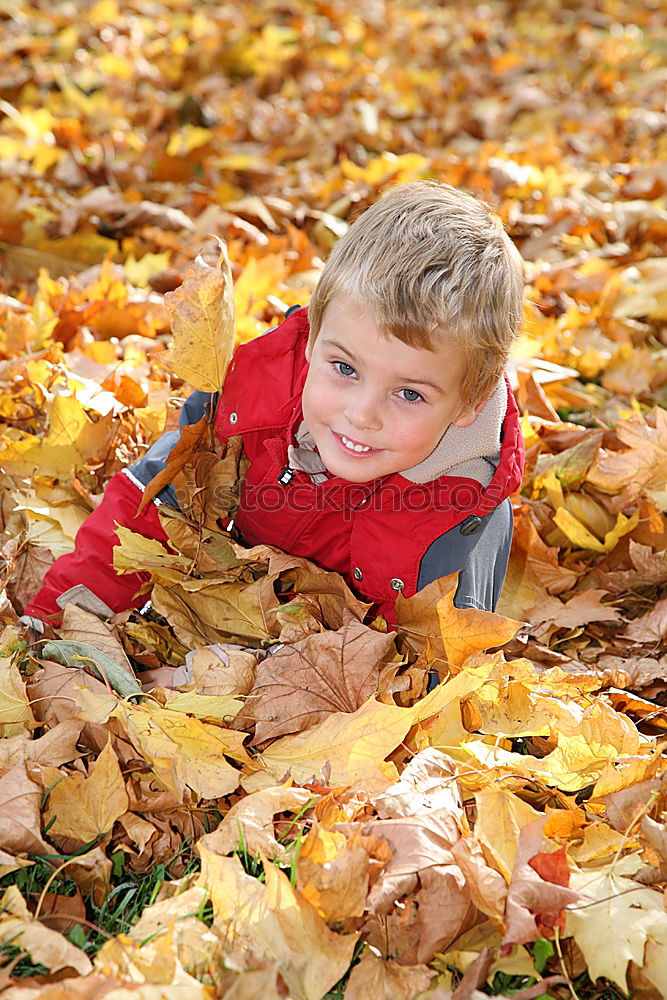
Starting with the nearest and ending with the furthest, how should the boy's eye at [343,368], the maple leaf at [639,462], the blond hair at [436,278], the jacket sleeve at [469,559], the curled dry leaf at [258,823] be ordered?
the curled dry leaf at [258,823] < the blond hair at [436,278] < the boy's eye at [343,368] < the jacket sleeve at [469,559] < the maple leaf at [639,462]

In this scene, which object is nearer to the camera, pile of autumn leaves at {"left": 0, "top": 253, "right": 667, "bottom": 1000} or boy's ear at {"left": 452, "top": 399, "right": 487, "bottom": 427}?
pile of autumn leaves at {"left": 0, "top": 253, "right": 667, "bottom": 1000}

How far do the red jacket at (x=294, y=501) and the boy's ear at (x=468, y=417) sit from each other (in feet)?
0.37

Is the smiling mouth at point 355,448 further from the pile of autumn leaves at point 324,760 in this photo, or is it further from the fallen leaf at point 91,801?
the fallen leaf at point 91,801

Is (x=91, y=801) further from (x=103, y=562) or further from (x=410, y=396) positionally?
(x=410, y=396)

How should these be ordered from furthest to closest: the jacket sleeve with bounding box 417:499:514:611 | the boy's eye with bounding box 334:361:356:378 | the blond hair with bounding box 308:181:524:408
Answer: the jacket sleeve with bounding box 417:499:514:611, the boy's eye with bounding box 334:361:356:378, the blond hair with bounding box 308:181:524:408

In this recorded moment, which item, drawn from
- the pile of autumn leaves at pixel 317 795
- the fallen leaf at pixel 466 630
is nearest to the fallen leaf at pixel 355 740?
the pile of autumn leaves at pixel 317 795

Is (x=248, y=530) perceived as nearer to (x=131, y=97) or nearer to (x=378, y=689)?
(x=378, y=689)

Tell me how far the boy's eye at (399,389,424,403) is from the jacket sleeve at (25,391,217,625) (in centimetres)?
47

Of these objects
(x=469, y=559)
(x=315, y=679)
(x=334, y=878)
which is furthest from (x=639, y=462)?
(x=334, y=878)

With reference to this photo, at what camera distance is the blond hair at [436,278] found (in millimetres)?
1864

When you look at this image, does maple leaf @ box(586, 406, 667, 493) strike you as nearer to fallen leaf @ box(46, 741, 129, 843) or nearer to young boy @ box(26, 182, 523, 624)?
young boy @ box(26, 182, 523, 624)

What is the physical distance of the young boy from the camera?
6.23 feet

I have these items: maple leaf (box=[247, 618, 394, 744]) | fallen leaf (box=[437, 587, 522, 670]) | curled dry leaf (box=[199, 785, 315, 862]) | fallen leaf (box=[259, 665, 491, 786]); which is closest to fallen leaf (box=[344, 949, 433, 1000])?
curled dry leaf (box=[199, 785, 315, 862])

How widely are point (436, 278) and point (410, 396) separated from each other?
24 centimetres
